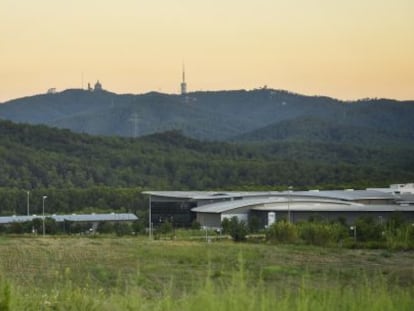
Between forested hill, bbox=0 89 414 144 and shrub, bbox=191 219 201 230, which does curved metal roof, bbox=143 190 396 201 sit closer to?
shrub, bbox=191 219 201 230

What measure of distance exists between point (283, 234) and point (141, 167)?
161ft

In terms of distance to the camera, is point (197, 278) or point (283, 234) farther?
point (283, 234)

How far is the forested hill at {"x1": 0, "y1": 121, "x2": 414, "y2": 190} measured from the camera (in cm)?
7325

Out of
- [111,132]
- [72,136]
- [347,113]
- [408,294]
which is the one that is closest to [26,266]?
[408,294]

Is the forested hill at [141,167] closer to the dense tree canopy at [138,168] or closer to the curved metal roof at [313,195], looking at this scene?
the dense tree canopy at [138,168]

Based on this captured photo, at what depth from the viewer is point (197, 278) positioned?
15906mm

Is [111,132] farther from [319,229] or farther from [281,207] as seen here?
[319,229]

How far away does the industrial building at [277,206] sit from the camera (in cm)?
4578

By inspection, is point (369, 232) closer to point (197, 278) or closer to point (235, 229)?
point (235, 229)

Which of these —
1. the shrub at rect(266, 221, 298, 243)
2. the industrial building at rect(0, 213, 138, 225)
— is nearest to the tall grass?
the shrub at rect(266, 221, 298, 243)

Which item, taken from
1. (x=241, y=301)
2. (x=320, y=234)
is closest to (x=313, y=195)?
(x=320, y=234)

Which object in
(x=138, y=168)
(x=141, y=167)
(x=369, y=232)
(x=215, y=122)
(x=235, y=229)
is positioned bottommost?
(x=369, y=232)

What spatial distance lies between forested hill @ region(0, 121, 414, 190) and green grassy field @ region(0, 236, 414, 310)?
46.0 metres

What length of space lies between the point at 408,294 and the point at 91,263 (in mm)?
13636
